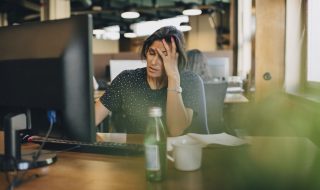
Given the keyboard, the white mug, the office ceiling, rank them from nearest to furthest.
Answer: the white mug → the keyboard → the office ceiling

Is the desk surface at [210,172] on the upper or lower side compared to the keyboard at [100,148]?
lower

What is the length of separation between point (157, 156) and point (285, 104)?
5.39ft

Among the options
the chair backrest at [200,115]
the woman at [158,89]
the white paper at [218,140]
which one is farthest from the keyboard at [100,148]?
the chair backrest at [200,115]

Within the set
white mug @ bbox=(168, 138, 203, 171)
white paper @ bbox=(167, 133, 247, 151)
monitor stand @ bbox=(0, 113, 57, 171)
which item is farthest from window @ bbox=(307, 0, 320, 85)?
monitor stand @ bbox=(0, 113, 57, 171)

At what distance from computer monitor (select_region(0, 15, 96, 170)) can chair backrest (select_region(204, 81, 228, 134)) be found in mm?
1956

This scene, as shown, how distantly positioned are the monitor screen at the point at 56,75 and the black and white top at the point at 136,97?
2.98 ft

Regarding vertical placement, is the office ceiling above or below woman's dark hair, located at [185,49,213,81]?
above

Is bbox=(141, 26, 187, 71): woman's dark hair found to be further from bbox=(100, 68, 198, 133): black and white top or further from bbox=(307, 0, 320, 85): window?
bbox=(307, 0, 320, 85): window

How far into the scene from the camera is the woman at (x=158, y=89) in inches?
69.4

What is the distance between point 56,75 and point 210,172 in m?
0.54

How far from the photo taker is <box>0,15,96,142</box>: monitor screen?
3.13ft

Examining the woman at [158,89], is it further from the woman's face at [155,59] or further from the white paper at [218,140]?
the white paper at [218,140]

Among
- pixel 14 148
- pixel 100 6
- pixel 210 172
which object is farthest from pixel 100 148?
pixel 100 6

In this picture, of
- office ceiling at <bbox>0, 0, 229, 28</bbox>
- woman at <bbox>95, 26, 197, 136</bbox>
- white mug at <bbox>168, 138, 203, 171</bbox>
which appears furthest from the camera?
office ceiling at <bbox>0, 0, 229, 28</bbox>
